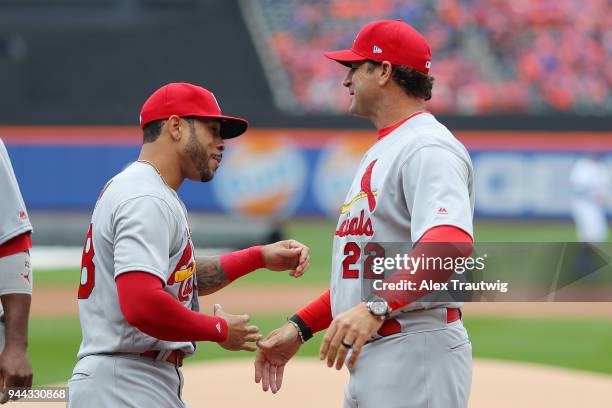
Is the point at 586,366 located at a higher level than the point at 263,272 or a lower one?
lower

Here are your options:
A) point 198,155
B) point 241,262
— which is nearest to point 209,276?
point 241,262

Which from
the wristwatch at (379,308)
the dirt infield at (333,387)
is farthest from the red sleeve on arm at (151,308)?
the dirt infield at (333,387)

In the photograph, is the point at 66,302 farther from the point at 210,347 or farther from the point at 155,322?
the point at 155,322

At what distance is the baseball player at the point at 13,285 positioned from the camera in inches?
136

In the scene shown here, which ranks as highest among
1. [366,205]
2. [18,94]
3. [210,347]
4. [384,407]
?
[18,94]

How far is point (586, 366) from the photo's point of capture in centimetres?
923

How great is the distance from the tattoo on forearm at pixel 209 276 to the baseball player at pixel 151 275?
308 mm

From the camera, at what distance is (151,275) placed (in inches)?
126

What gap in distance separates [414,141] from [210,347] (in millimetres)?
7237

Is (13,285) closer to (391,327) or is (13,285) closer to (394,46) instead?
(391,327)

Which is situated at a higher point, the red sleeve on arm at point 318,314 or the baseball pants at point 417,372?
the red sleeve on arm at point 318,314

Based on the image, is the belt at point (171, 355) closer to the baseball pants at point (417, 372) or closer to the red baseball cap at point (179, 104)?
the baseball pants at point (417, 372)

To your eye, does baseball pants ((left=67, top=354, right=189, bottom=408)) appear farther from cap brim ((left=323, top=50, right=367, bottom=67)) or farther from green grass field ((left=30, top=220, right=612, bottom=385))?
green grass field ((left=30, top=220, right=612, bottom=385))

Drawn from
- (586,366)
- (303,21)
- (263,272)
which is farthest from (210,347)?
(303,21)
